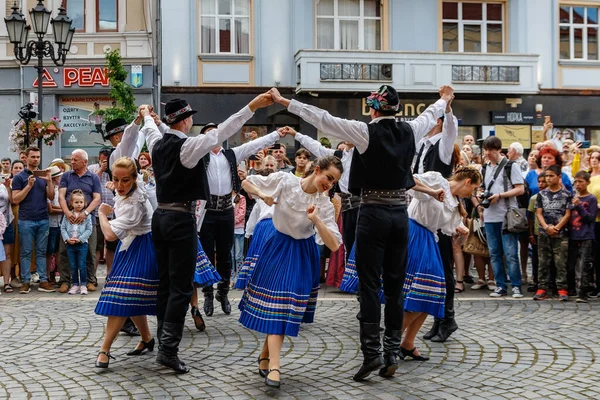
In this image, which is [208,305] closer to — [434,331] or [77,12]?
[434,331]

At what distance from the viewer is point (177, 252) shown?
5.91 meters

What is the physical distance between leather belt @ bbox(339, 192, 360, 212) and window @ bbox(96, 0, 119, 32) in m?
15.2

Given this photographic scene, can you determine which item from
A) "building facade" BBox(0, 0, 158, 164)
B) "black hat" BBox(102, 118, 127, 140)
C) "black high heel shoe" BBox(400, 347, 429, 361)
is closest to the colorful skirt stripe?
"black high heel shoe" BBox(400, 347, 429, 361)

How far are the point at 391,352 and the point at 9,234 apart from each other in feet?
23.6

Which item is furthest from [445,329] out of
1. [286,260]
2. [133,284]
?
[133,284]

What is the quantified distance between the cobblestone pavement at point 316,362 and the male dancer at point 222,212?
330 millimetres

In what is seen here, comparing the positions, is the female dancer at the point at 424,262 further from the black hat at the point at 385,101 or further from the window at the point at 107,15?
the window at the point at 107,15

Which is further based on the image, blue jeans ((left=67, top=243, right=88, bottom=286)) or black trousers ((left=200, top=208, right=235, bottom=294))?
blue jeans ((left=67, top=243, right=88, bottom=286))

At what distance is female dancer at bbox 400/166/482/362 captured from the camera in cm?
629

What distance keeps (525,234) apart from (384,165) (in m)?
5.85

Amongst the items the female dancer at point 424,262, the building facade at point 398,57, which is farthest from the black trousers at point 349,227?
the building facade at point 398,57

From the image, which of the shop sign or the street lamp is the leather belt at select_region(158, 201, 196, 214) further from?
the shop sign

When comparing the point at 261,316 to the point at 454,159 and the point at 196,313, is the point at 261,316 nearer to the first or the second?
the point at 196,313

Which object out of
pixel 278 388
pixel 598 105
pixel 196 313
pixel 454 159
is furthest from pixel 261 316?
pixel 598 105
